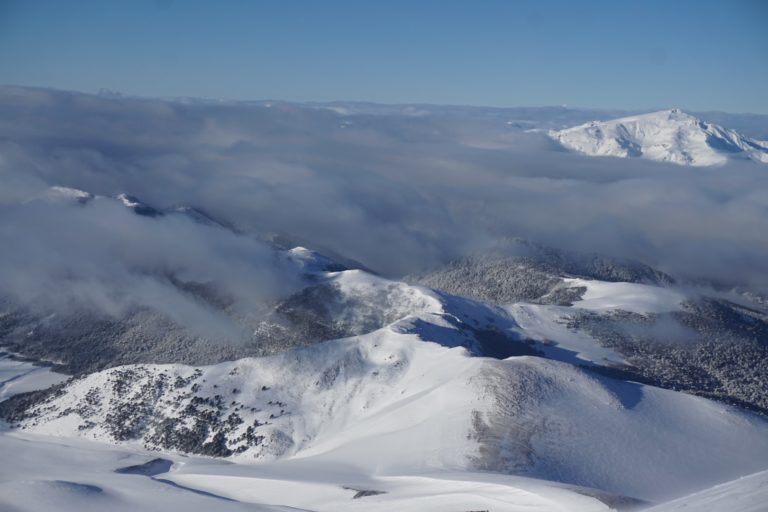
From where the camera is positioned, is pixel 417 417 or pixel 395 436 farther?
pixel 417 417

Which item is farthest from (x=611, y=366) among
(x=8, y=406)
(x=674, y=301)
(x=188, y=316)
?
(x=8, y=406)

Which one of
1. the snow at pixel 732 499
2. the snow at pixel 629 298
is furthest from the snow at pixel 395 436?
the snow at pixel 629 298

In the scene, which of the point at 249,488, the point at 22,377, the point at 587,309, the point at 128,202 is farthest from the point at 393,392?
the point at 128,202

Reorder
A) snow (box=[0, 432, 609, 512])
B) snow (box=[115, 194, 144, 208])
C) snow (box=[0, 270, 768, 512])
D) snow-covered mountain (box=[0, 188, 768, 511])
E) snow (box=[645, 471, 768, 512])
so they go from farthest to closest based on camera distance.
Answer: snow (box=[115, 194, 144, 208])
snow-covered mountain (box=[0, 188, 768, 511])
snow (box=[0, 270, 768, 512])
snow (box=[0, 432, 609, 512])
snow (box=[645, 471, 768, 512])

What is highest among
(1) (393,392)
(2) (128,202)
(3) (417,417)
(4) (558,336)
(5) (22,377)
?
(2) (128,202)

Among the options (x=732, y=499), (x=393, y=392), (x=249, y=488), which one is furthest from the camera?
(x=393, y=392)

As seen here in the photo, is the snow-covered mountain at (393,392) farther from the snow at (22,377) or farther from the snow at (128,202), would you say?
the snow at (128,202)

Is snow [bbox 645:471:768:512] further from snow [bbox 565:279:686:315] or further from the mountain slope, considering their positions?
snow [bbox 565:279:686:315]

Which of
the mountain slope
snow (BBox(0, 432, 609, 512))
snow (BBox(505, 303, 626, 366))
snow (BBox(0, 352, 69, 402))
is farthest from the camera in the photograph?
snow (BBox(505, 303, 626, 366))

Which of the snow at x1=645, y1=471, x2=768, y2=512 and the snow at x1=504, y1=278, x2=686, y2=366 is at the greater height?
the snow at x1=645, y1=471, x2=768, y2=512

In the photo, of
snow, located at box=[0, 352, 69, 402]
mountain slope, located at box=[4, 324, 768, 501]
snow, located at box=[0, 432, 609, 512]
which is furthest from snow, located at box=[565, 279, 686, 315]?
snow, located at box=[0, 352, 69, 402]

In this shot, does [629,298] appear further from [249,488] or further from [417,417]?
[249,488]

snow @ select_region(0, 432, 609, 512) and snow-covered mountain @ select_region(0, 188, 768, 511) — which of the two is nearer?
snow @ select_region(0, 432, 609, 512)
